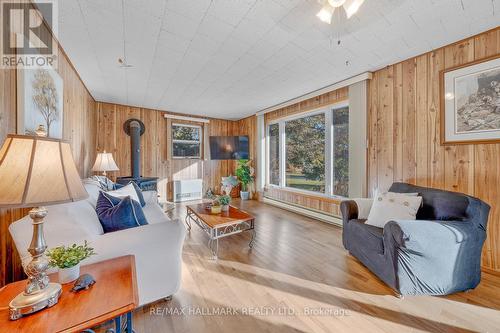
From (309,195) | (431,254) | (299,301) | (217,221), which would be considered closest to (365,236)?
(431,254)

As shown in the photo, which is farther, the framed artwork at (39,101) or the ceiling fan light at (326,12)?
the ceiling fan light at (326,12)

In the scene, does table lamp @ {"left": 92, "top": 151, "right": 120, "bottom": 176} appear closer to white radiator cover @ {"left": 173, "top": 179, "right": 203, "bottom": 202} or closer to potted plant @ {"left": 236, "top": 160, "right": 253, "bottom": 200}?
white radiator cover @ {"left": 173, "top": 179, "right": 203, "bottom": 202}

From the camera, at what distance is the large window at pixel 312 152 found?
353 cm

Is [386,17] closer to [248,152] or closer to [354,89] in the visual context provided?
[354,89]

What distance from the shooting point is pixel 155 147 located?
199 inches

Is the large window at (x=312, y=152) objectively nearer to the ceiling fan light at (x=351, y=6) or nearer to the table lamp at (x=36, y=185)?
the ceiling fan light at (x=351, y=6)

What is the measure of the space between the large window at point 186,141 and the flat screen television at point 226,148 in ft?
1.46

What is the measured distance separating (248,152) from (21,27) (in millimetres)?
4780

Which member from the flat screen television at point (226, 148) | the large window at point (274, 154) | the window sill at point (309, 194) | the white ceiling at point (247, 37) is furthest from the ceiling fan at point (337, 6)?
the flat screen television at point (226, 148)

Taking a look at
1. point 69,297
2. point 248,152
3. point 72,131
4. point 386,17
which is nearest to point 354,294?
point 69,297

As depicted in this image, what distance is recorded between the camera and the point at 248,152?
5867 millimetres

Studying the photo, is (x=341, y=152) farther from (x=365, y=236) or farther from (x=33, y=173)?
(x=33, y=173)

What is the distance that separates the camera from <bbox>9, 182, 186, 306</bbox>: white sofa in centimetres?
119

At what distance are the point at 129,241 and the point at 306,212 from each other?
A: 331cm
